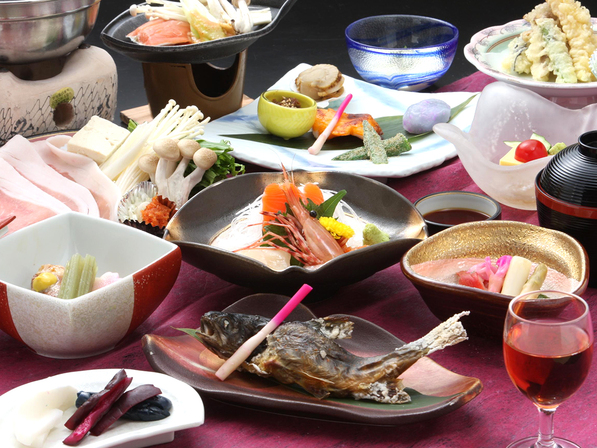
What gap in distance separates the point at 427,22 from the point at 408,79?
308 millimetres

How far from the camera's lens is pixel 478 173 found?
1.68m

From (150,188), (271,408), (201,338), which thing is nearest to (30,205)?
(150,188)

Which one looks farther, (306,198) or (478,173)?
(478,173)

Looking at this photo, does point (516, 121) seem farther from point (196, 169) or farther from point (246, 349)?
point (246, 349)

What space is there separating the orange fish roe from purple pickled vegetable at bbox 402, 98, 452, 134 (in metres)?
0.83

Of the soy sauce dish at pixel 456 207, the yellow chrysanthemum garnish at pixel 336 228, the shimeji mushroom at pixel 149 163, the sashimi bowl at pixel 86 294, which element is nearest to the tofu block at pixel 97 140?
the shimeji mushroom at pixel 149 163

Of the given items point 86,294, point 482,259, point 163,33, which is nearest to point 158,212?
point 86,294

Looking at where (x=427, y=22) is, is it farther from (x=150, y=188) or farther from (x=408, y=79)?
(x=150, y=188)

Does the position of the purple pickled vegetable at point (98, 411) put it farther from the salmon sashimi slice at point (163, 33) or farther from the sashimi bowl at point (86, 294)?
the salmon sashimi slice at point (163, 33)

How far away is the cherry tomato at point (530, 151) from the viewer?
1.66 metres

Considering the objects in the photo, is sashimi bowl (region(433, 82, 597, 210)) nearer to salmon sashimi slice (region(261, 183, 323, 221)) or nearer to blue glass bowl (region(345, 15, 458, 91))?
salmon sashimi slice (region(261, 183, 323, 221))

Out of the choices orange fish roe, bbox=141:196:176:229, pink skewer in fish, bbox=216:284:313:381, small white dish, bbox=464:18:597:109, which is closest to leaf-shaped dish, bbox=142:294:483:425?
pink skewer in fish, bbox=216:284:313:381

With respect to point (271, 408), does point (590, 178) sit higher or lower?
higher

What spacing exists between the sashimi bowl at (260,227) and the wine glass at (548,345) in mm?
404
